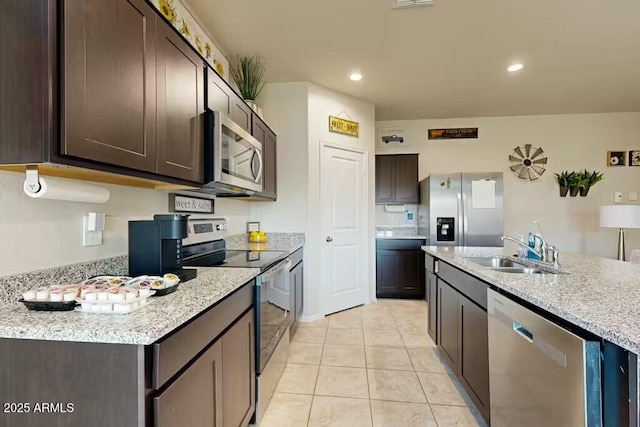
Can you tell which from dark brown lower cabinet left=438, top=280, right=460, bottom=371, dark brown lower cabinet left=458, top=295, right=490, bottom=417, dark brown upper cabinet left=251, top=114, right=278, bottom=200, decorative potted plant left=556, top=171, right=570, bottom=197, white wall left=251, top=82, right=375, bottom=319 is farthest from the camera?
decorative potted plant left=556, top=171, right=570, bottom=197

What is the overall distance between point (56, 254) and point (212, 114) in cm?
100

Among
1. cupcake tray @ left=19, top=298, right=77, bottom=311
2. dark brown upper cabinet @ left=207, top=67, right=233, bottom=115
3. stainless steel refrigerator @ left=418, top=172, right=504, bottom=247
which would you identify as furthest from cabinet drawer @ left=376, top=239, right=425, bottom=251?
cupcake tray @ left=19, top=298, right=77, bottom=311

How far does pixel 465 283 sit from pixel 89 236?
6.45 feet

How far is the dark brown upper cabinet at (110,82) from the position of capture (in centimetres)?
91

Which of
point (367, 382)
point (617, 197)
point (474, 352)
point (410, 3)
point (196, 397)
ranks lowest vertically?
point (367, 382)

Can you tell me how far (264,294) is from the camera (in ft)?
6.13

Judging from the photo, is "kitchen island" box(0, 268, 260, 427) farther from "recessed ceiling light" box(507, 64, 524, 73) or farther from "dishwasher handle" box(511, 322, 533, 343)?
"recessed ceiling light" box(507, 64, 524, 73)

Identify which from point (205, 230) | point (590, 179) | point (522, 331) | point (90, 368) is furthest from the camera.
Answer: point (590, 179)

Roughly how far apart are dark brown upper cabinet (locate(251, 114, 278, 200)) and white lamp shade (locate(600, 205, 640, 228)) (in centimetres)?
407

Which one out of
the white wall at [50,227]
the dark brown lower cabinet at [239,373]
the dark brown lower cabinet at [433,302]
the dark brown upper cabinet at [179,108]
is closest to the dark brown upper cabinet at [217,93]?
the dark brown upper cabinet at [179,108]

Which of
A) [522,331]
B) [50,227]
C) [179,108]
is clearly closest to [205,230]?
[179,108]

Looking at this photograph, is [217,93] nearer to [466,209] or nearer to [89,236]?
[89,236]

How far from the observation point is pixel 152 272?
138cm

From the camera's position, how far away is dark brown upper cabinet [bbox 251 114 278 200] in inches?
109
